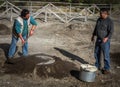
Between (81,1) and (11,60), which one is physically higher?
(81,1)

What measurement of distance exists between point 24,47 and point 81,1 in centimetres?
1358

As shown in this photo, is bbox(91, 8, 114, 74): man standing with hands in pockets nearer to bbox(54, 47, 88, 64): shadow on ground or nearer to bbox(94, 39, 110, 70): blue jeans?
bbox(94, 39, 110, 70): blue jeans

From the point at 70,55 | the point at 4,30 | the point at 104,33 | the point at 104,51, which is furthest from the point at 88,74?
the point at 4,30

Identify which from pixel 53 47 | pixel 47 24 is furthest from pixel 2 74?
pixel 47 24

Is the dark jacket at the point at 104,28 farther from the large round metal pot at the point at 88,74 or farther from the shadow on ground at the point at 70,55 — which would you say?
the shadow on ground at the point at 70,55

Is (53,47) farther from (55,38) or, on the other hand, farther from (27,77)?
(27,77)

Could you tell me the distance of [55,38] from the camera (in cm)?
1414

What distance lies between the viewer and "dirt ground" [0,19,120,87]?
28.5 feet

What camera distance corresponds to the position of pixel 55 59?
9.86m

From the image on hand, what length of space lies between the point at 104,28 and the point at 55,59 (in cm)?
185

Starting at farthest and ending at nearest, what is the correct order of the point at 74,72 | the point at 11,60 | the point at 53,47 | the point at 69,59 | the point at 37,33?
the point at 37,33 → the point at 53,47 → the point at 69,59 → the point at 11,60 → the point at 74,72

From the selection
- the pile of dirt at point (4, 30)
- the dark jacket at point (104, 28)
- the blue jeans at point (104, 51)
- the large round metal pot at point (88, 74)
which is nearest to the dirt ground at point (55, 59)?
the pile of dirt at point (4, 30)

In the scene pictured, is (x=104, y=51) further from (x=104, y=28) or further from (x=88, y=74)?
(x=88, y=74)

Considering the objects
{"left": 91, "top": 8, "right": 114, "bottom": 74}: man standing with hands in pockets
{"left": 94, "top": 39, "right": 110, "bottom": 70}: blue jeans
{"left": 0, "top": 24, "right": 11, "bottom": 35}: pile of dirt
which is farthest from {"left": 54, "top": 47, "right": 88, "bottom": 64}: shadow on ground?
{"left": 0, "top": 24, "right": 11, "bottom": 35}: pile of dirt
